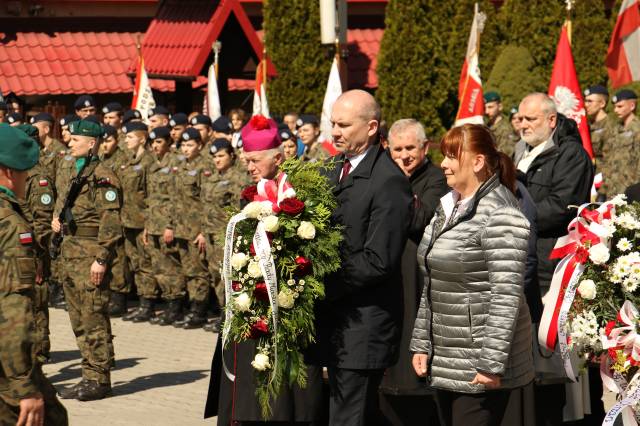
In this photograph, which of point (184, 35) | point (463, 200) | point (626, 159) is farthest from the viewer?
point (184, 35)

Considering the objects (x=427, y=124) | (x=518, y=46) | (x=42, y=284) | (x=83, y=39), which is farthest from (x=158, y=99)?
(x=42, y=284)

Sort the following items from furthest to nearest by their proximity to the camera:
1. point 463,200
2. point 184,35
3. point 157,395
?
point 184,35 → point 157,395 → point 463,200

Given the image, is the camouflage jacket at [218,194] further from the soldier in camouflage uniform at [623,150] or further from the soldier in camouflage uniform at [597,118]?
the soldier in camouflage uniform at [597,118]

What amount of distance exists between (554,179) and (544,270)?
0.64 m

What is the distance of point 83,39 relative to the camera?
78.8 feet

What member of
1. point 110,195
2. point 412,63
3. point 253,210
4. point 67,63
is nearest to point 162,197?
A: point 110,195

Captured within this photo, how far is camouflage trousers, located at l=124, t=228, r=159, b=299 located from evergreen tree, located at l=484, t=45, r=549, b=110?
10024 millimetres

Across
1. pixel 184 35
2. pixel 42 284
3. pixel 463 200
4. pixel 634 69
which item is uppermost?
Answer: pixel 184 35

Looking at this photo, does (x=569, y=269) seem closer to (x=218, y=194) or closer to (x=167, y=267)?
(x=218, y=194)

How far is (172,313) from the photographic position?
14.3m

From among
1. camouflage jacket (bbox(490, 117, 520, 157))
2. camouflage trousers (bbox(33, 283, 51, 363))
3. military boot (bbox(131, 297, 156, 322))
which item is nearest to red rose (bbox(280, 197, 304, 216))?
camouflage trousers (bbox(33, 283, 51, 363))

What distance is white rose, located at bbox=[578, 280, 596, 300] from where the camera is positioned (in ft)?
20.6

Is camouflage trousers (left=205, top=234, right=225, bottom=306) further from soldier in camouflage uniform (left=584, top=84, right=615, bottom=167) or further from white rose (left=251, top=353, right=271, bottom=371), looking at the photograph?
white rose (left=251, top=353, right=271, bottom=371)

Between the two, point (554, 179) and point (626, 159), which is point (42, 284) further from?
point (626, 159)
